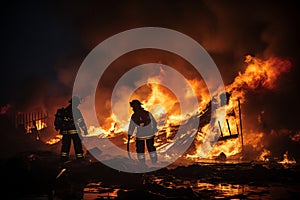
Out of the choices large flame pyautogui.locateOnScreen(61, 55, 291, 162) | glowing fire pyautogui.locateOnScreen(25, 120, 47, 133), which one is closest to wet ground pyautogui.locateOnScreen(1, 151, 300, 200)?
large flame pyautogui.locateOnScreen(61, 55, 291, 162)

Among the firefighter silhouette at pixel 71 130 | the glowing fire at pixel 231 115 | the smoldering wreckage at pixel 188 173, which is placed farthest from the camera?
the glowing fire at pixel 231 115

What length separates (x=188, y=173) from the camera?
8.62m

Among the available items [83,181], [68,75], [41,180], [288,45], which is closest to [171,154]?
[83,181]

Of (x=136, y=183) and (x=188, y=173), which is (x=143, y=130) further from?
(x=136, y=183)

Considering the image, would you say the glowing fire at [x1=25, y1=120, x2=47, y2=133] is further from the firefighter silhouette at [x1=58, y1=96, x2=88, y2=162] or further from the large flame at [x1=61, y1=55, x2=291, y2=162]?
the firefighter silhouette at [x1=58, y1=96, x2=88, y2=162]

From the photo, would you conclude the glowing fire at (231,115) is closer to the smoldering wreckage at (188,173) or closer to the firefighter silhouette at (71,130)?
the smoldering wreckage at (188,173)

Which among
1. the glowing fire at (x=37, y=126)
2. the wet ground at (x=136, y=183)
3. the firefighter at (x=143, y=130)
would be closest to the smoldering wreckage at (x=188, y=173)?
the wet ground at (x=136, y=183)

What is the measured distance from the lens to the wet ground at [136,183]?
218 inches

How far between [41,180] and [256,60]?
14024 mm

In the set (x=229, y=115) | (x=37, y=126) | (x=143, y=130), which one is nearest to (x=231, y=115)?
(x=229, y=115)

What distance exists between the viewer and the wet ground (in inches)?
Result: 218

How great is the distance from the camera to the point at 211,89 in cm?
1855

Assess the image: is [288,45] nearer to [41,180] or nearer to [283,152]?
[283,152]

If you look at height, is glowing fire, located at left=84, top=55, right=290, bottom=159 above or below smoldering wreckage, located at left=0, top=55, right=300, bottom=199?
above
